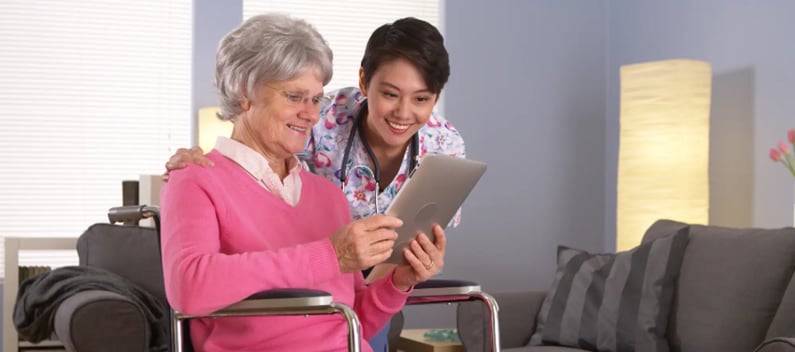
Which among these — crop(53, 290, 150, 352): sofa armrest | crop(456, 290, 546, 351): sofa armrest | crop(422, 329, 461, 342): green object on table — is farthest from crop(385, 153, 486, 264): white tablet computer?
crop(422, 329, 461, 342): green object on table

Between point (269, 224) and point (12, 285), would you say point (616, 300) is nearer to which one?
point (269, 224)

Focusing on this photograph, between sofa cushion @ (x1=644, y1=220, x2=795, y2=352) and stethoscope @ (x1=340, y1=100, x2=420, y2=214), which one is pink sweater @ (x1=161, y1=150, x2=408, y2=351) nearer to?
stethoscope @ (x1=340, y1=100, x2=420, y2=214)

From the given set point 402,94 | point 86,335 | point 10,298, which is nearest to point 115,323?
point 86,335

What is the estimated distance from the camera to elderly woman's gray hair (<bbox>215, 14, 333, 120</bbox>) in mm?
2055

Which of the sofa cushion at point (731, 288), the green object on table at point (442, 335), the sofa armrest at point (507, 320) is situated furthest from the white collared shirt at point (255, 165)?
the green object on table at point (442, 335)

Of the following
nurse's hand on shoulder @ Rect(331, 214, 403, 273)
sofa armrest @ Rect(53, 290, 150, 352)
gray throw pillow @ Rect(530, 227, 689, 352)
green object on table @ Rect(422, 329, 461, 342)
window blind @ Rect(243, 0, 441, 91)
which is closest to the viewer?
nurse's hand on shoulder @ Rect(331, 214, 403, 273)

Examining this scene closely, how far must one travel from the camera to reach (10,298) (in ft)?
14.6

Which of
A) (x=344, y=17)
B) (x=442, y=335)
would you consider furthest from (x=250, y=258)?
(x=344, y=17)

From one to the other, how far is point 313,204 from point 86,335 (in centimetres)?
153

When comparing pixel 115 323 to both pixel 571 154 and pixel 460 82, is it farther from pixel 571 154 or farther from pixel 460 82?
pixel 571 154

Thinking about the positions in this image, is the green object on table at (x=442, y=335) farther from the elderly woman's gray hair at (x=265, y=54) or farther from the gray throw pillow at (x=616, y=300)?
the elderly woman's gray hair at (x=265, y=54)

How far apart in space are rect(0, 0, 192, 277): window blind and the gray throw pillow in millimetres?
2207

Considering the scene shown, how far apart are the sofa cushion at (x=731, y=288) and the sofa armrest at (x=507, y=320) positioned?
604 millimetres

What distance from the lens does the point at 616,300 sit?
372cm
